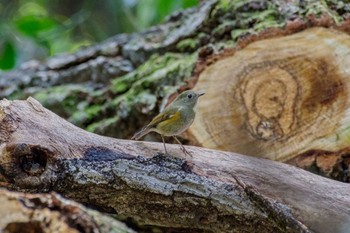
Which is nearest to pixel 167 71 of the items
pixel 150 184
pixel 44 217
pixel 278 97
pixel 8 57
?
pixel 278 97

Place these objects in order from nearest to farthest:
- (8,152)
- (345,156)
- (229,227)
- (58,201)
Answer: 1. (58,201)
2. (8,152)
3. (229,227)
4. (345,156)

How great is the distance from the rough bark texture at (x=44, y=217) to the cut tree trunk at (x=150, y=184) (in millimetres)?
546

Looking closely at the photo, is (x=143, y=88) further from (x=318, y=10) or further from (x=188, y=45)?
(x=318, y=10)

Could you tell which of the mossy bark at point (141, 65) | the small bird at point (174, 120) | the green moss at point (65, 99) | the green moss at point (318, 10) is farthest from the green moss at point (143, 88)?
the green moss at point (318, 10)

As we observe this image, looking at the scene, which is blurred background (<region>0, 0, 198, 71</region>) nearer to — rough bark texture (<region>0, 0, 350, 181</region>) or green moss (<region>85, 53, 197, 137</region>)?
rough bark texture (<region>0, 0, 350, 181</region>)

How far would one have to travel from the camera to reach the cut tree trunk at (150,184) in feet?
5.86

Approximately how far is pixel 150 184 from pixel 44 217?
669 millimetres

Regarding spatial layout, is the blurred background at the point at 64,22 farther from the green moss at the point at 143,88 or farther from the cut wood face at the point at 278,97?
the cut wood face at the point at 278,97

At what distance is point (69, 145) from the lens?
1.87 meters

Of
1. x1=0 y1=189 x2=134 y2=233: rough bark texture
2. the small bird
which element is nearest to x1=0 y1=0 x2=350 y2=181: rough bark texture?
the small bird

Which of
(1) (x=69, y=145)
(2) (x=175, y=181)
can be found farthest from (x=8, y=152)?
(2) (x=175, y=181)

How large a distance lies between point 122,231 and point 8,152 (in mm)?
621

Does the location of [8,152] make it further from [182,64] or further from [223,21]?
[223,21]

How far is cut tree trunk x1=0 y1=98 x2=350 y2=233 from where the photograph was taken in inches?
70.4
